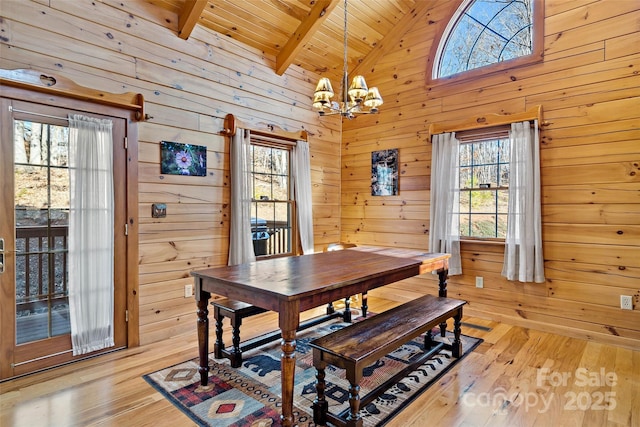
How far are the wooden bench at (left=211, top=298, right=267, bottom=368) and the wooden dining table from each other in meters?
0.31

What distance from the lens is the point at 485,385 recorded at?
2.41 meters

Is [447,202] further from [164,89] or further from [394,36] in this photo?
[164,89]

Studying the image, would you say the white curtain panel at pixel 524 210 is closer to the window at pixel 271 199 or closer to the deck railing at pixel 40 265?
the window at pixel 271 199

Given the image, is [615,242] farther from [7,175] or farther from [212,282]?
[7,175]

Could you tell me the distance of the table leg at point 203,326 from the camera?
2.30 meters

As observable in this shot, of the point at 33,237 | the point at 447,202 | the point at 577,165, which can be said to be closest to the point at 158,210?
the point at 33,237

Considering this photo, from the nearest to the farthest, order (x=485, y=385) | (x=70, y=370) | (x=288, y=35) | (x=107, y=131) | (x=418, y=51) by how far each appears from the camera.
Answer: (x=485, y=385), (x=70, y=370), (x=107, y=131), (x=288, y=35), (x=418, y=51)

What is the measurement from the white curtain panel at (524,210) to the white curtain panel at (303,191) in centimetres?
225

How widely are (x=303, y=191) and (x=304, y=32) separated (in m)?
1.81

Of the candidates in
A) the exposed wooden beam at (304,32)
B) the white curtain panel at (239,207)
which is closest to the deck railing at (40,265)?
the white curtain panel at (239,207)

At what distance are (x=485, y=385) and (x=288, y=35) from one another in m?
3.89

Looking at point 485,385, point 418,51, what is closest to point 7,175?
point 485,385

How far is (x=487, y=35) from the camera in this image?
392 centimetres

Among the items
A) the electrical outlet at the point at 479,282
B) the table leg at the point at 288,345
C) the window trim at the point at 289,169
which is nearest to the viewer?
the table leg at the point at 288,345
